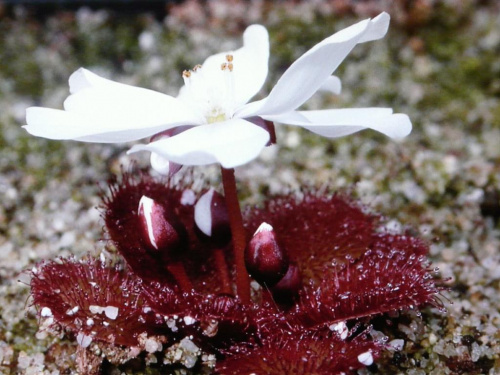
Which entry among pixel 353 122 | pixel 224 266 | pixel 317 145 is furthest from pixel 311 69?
pixel 317 145

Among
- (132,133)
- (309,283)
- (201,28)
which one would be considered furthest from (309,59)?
(201,28)

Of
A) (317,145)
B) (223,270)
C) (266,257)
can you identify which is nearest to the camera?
(266,257)

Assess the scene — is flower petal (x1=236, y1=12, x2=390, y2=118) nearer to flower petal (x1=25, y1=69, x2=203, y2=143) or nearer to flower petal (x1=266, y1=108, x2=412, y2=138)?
flower petal (x1=266, y1=108, x2=412, y2=138)

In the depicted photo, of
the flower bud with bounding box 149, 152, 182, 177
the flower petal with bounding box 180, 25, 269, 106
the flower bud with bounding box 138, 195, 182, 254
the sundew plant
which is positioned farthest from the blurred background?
the flower petal with bounding box 180, 25, 269, 106

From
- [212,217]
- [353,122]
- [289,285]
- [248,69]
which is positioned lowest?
[289,285]

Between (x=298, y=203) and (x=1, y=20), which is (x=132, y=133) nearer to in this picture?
(x=298, y=203)

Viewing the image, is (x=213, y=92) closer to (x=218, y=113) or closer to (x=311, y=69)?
(x=218, y=113)

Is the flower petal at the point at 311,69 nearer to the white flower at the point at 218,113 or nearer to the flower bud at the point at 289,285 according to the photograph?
the white flower at the point at 218,113

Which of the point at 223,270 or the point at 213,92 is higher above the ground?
the point at 213,92
